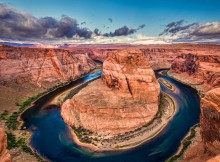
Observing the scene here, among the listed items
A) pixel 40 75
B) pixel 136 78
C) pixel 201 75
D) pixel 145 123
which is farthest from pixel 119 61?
pixel 201 75

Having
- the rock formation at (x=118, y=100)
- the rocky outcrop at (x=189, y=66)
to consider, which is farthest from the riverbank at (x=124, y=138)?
the rocky outcrop at (x=189, y=66)

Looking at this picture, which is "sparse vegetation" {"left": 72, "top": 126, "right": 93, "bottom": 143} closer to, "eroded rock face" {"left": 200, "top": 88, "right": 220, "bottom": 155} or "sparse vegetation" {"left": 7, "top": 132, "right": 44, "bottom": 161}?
"sparse vegetation" {"left": 7, "top": 132, "right": 44, "bottom": 161}

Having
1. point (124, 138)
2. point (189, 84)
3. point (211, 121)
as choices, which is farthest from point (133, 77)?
point (189, 84)

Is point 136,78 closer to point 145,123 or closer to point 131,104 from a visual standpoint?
point 131,104

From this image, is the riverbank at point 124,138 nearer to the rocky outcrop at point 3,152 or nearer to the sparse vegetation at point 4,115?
the sparse vegetation at point 4,115

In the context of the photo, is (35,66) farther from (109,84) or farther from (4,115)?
(109,84)

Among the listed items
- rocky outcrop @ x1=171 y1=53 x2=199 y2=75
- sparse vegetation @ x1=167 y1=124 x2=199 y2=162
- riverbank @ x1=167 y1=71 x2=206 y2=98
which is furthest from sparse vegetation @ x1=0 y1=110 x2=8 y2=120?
rocky outcrop @ x1=171 y1=53 x2=199 y2=75
